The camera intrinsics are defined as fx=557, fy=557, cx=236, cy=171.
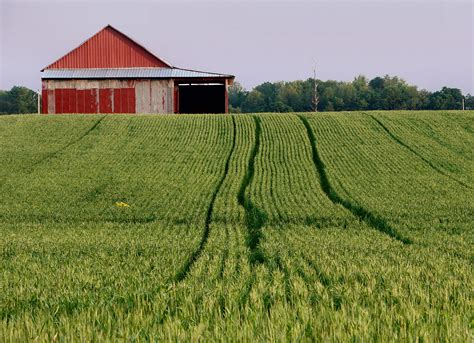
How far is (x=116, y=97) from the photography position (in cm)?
6078

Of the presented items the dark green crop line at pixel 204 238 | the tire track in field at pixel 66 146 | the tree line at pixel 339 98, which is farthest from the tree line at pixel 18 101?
the dark green crop line at pixel 204 238

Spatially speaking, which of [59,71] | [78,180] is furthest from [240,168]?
[59,71]

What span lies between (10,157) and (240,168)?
52.8 feet

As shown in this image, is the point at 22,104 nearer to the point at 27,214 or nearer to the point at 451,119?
the point at 451,119

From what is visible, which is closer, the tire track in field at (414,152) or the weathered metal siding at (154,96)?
the tire track in field at (414,152)

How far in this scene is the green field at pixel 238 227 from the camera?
640 cm

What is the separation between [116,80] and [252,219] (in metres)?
42.3

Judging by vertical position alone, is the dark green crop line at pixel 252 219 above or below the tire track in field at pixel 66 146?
below

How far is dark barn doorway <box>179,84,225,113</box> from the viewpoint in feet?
212

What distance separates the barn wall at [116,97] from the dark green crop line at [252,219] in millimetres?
24490

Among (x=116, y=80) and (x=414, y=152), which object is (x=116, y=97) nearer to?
(x=116, y=80)

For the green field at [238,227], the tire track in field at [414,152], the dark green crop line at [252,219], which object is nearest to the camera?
the green field at [238,227]

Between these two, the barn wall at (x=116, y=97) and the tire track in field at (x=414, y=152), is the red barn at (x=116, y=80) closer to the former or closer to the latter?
the barn wall at (x=116, y=97)

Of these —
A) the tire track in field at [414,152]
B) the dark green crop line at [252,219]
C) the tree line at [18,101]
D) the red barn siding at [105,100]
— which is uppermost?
the tree line at [18,101]
